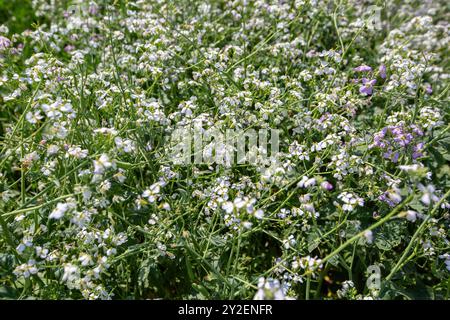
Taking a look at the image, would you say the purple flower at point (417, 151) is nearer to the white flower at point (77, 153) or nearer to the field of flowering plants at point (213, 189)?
the field of flowering plants at point (213, 189)

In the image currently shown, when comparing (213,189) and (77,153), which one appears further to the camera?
(213,189)

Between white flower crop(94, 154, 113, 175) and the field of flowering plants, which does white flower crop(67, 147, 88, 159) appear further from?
white flower crop(94, 154, 113, 175)

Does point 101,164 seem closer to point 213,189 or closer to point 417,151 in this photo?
point 213,189

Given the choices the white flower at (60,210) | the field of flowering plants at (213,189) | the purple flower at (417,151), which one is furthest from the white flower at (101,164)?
the purple flower at (417,151)

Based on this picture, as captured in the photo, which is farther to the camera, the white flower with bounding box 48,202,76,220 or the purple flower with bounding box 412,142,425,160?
the purple flower with bounding box 412,142,425,160

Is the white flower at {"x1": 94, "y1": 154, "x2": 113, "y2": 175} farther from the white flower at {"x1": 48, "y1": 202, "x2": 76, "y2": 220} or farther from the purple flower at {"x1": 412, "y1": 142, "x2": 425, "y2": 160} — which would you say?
the purple flower at {"x1": 412, "y1": 142, "x2": 425, "y2": 160}

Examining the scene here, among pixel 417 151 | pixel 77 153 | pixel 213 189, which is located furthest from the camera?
pixel 417 151

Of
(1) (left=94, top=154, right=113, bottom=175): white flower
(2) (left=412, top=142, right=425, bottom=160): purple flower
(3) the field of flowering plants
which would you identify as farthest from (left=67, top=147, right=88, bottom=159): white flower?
(2) (left=412, top=142, right=425, bottom=160): purple flower

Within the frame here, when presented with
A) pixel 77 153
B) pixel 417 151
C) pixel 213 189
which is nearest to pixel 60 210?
pixel 77 153

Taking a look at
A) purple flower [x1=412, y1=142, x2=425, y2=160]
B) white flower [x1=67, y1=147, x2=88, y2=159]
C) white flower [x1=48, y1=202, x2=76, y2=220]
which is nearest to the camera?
white flower [x1=48, y1=202, x2=76, y2=220]

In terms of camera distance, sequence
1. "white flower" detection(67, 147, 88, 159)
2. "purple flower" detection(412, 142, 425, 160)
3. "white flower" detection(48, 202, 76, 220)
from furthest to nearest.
Answer: "purple flower" detection(412, 142, 425, 160) → "white flower" detection(67, 147, 88, 159) → "white flower" detection(48, 202, 76, 220)

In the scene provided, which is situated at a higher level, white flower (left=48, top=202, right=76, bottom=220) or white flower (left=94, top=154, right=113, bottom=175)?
white flower (left=94, top=154, right=113, bottom=175)
